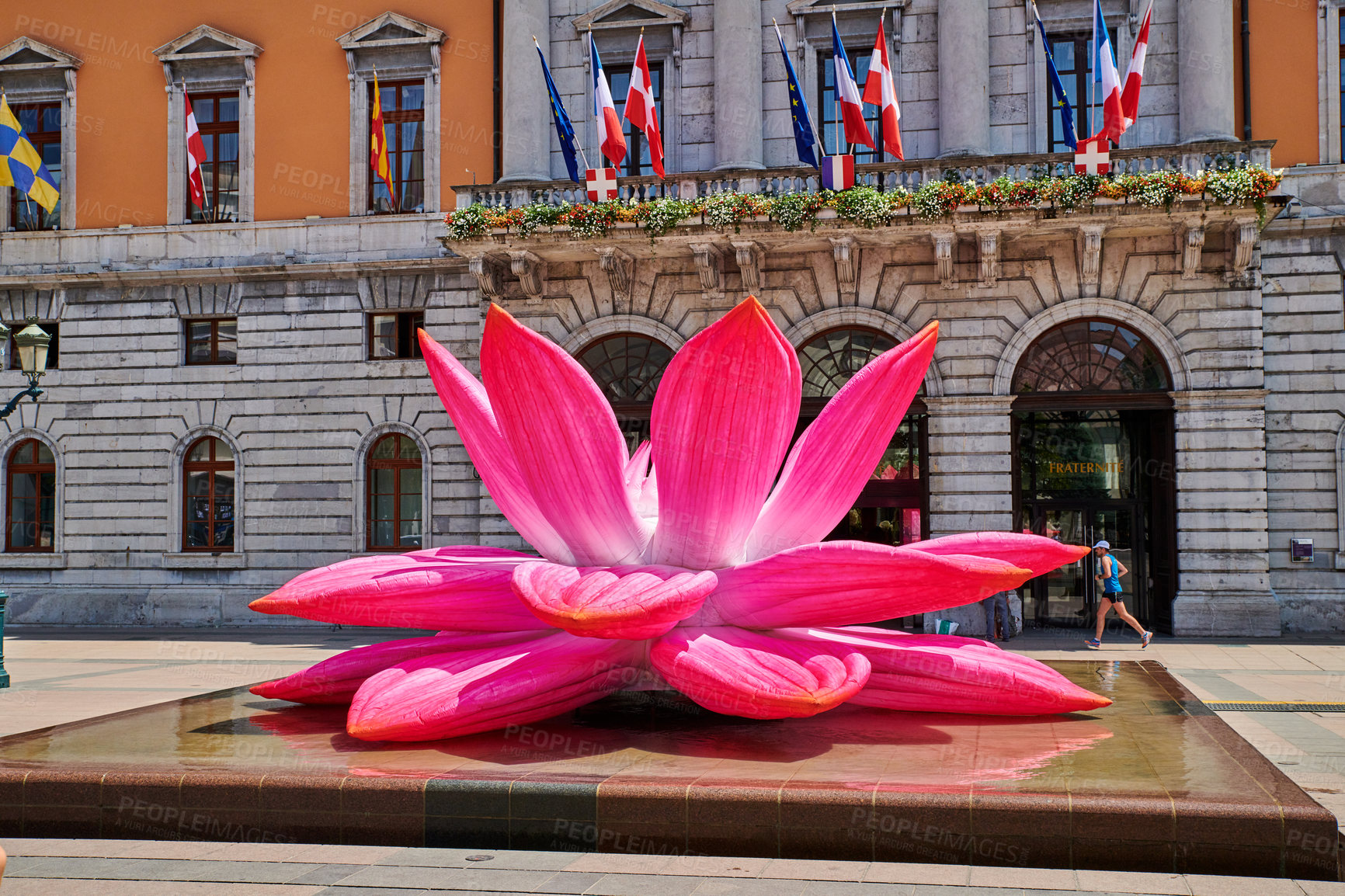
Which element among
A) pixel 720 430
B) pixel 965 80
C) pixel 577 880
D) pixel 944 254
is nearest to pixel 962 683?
pixel 720 430

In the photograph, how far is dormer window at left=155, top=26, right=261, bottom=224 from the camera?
25469 mm

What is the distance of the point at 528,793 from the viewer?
6.37m

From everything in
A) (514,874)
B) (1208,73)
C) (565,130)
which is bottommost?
(514,874)

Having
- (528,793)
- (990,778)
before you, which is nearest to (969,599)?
(990,778)

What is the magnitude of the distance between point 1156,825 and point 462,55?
22.7m

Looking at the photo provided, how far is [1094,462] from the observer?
76.3 ft

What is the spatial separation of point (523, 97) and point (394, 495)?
862cm

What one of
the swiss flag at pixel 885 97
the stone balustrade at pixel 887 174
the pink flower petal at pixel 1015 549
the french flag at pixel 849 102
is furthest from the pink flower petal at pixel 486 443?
the stone balustrade at pixel 887 174

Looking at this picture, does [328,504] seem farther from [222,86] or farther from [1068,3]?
[1068,3]

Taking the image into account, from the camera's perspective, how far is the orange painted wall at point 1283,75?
21.8 m

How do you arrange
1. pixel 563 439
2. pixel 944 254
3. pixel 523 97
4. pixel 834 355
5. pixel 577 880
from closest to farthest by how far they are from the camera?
pixel 577 880
pixel 563 439
pixel 944 254
pixel 834 355
pixel 523 97

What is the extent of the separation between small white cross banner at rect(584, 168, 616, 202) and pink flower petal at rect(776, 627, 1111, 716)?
15242 mm

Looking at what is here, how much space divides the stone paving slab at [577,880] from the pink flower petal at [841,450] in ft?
9.72

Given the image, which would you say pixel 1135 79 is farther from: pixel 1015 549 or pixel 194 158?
pixel 194 158
